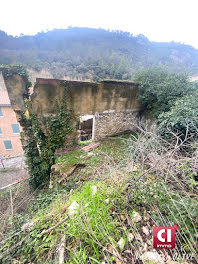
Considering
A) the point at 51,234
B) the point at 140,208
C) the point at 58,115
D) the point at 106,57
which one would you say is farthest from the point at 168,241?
the point at 106,57

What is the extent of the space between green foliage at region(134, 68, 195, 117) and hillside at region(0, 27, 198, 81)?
11.6m

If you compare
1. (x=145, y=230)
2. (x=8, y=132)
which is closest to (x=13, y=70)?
(x=145, y=230)

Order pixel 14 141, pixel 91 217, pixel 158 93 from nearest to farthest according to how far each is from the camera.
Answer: pixel 91 217
pixel 158 93
pixel 14 141

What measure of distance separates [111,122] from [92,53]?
91.1 ft

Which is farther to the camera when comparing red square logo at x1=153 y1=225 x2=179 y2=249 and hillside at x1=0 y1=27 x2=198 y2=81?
hillside at x1=0 y1=27 x2=198 y2=81

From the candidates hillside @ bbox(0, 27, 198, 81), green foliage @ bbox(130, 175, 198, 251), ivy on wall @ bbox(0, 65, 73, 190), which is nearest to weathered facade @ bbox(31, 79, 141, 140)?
ivy on wall @ bbox(0, 65, 73, 190)

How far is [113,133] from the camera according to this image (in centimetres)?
612

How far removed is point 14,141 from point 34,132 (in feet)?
31.6

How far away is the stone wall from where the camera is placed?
5389mm

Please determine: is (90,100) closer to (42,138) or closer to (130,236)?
(42,138)

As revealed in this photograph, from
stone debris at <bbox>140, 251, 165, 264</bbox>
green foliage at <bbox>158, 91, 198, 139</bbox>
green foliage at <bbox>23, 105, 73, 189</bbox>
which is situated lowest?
green foliage at <bbox>23, 105, 73, 189</bbox>

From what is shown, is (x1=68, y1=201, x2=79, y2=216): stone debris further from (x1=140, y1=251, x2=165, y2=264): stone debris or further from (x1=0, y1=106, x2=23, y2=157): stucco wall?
(x1=0, y1=106, x2=23, y2=157): stucco wall

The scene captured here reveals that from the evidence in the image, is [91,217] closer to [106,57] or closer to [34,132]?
[34,132]

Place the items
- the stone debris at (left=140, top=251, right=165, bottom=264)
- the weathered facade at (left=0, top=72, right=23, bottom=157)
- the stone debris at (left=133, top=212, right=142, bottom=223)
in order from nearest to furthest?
the stone debris at (left=140, top=251, right=165, bottom=264) → the stone debris at (left=133, top=212, right=142, bottom=223) → the weathered facade at (left=0, top=72, right=23, bottom=157)
